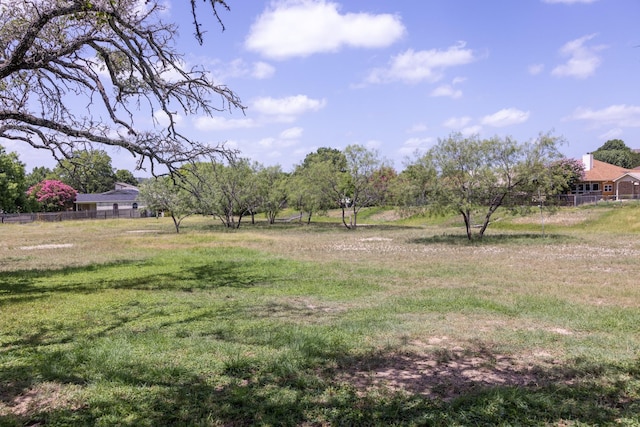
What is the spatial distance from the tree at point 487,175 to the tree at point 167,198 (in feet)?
69.9

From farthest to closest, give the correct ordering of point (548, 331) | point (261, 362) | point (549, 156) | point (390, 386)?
1. point (549, 156)
2. point (548, 331)
3. point (261, 362)
4. point (390, 386)

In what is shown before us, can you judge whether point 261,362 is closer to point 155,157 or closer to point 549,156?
point 155,157

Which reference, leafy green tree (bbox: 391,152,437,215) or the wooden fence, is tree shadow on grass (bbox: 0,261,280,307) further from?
the wooden fence

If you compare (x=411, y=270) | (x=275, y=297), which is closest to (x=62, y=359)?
(x=275, y=297)

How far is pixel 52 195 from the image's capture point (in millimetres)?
75062

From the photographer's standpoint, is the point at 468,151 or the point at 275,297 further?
the point at 468,151

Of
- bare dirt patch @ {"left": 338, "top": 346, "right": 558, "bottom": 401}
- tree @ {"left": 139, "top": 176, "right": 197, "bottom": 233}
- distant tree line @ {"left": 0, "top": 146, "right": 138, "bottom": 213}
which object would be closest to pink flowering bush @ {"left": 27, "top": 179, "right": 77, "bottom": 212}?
distant tree line @ {"left": 0, "top": 146, "right": 138, "bottom": 213}

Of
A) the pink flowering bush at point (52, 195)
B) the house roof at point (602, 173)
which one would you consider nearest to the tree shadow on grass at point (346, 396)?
the house roof at point (602, 173)

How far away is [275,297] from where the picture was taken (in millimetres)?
10602

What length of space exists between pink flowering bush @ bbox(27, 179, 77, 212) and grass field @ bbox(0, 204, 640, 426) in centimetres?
6943

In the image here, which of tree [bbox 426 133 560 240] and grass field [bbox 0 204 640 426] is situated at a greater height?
tree [bbox 426 133 560 240]

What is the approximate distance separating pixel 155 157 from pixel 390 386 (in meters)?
8.12

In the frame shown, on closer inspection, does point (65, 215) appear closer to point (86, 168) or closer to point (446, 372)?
point (86, 168)

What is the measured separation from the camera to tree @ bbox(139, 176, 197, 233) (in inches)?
1527
